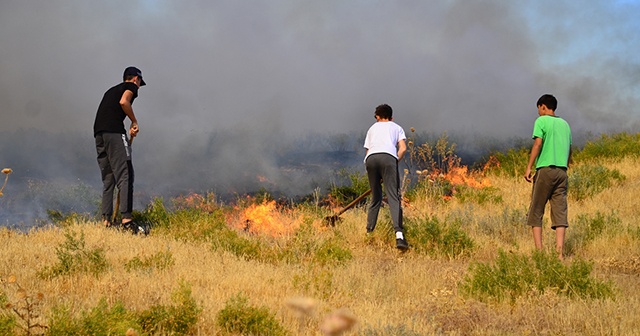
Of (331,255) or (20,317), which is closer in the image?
(20,317)

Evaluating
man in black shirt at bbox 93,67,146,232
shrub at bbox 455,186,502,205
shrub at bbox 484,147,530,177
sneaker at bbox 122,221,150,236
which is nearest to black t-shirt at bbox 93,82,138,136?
man in black shirt at bbox 93,67,146,232

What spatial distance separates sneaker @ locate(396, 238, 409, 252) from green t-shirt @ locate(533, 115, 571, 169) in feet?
6.51

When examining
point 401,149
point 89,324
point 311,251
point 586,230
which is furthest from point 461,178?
point 89,324

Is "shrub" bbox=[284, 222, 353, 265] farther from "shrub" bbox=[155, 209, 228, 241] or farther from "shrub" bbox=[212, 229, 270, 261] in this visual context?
"shrub" bbox=[155, 209, 228, 241]

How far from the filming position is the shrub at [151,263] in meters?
6.23

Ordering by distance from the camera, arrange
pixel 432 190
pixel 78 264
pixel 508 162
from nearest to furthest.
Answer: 1. pixel 78 264
2. pixel 432 190
3. pixel 508 162

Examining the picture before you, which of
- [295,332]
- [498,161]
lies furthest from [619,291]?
[498,161]

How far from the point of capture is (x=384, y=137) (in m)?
8.75

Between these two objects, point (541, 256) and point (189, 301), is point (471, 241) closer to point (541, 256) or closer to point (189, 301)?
point (541, 256)

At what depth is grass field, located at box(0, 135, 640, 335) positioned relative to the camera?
4.34 meters

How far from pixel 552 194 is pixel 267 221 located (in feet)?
13.5

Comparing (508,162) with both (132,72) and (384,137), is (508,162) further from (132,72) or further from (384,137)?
(132,72)

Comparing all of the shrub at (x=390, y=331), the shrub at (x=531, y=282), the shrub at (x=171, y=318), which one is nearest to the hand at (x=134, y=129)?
the shrub at (x=171, y=318)

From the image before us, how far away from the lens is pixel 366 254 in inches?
324
